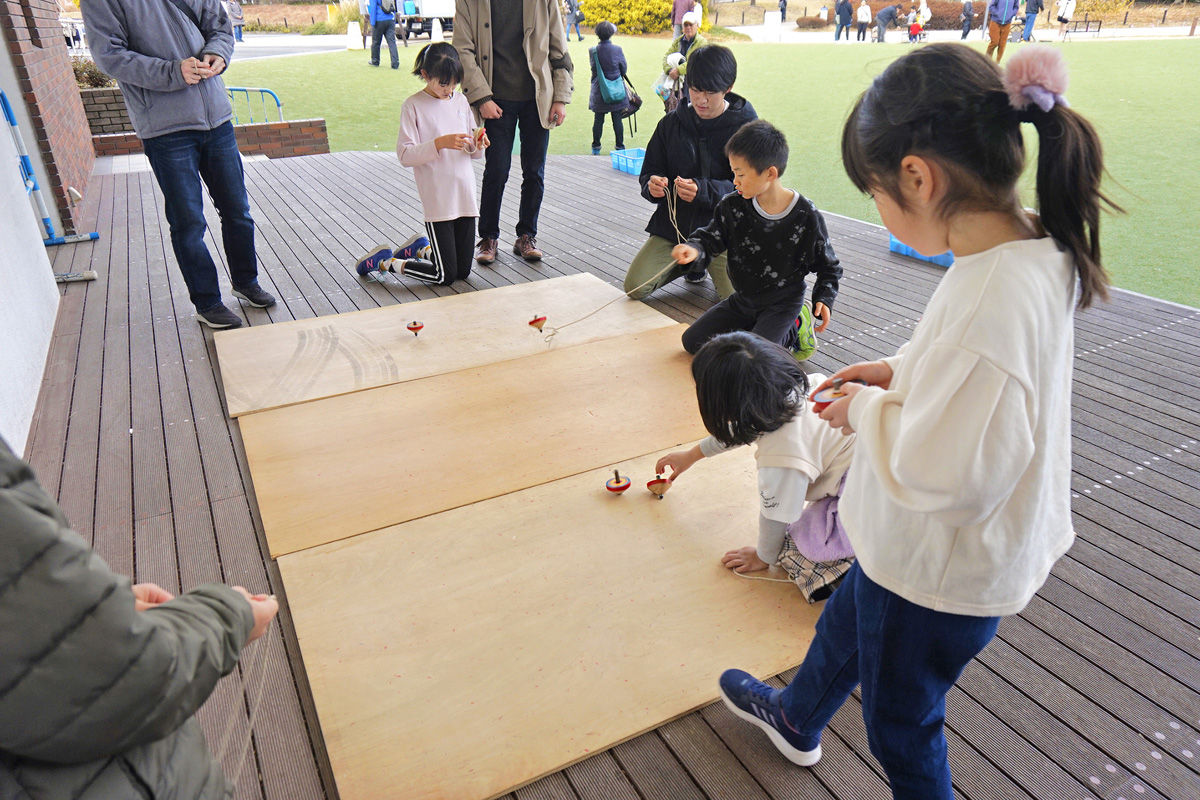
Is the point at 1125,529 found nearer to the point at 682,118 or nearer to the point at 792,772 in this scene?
the point at 792,772

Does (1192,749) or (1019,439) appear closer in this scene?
(1019,439)

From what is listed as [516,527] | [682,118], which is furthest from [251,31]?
[516,527]

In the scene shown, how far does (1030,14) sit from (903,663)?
1770cm

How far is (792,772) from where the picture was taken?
4.95 feet

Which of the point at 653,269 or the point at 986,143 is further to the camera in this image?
the point at 653,269

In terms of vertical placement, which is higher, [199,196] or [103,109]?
[199,196]

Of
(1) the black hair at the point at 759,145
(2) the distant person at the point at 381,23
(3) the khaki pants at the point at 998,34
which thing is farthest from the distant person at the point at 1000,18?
(2) the distant person at the point at 381,23

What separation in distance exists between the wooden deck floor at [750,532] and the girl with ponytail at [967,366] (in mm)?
572

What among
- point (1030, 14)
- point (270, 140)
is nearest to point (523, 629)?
point (270, 140)

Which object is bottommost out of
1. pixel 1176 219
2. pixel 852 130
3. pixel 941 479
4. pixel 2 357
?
pixel 1176 219

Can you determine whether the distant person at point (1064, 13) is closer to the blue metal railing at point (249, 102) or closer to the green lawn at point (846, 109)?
the green lawn at point (846, 109)

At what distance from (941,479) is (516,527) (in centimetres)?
146

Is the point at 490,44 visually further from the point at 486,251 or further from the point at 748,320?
the point at 748,320

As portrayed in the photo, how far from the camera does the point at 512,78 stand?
4.25m
